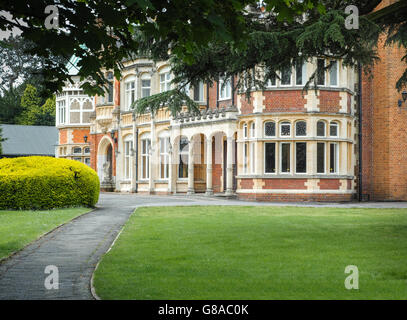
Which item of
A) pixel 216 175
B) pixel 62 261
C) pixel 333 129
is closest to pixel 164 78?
pixel 216 175

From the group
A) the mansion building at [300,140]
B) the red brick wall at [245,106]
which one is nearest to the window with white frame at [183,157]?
the mansion building at [300,140]

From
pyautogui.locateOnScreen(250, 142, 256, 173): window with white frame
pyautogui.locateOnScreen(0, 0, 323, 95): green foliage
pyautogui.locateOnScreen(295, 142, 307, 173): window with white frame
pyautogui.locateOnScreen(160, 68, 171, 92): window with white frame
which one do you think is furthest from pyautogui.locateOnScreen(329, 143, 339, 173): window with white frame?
pyautogui.locateOnScreen(0, 0, 323, 95): green foliage

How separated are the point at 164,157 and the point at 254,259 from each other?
26.2m

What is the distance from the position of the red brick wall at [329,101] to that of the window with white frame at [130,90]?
47.9 ft

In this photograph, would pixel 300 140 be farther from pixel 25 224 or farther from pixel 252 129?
pixel 25 224

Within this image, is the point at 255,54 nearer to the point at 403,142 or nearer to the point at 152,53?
the point at 152,53

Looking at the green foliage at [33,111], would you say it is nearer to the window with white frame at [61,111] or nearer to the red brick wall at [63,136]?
→ the window with white frame at [61,111]

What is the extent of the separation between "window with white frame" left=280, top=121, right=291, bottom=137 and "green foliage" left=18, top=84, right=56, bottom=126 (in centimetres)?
4989

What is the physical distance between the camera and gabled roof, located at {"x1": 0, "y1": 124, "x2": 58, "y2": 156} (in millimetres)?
63719

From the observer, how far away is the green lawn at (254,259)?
711 cm

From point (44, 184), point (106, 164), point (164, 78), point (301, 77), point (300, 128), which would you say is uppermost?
point (164, 78)

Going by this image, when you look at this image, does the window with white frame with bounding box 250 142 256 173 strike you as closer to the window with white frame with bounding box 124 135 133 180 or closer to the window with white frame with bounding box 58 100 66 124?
the window with white frame with bounding box 124 135 133 180

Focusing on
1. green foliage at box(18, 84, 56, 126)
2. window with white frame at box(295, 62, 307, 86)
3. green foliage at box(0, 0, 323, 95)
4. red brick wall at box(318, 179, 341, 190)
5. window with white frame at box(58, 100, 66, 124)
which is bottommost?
red brick wall at box(318, 179, 341, 190)

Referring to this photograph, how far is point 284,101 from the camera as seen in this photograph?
2714 cm
